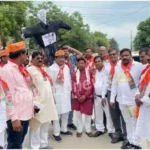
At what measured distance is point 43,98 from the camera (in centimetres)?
472

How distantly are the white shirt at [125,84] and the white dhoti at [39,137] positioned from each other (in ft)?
4.27

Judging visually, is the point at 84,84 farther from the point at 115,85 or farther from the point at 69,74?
the point at 115,85

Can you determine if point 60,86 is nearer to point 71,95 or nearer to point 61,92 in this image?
point 61,92

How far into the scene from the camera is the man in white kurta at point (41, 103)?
454 cm

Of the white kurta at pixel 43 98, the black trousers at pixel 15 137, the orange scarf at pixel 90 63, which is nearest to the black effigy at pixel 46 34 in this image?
the orange scarf at pixel 90 63

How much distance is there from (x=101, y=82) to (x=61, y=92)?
2.47ft

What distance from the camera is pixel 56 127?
5359mm

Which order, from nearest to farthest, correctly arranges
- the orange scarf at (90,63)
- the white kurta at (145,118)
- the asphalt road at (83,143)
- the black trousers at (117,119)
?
the white kurta at (145,118) < the asphalt road at (83,143) < the black trousers at (117,119) < the orange scarf at (90,63)

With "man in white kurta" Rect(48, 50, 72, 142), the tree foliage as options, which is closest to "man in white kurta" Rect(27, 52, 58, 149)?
"man in white kurta" Rect(48, 50, 72, 142)

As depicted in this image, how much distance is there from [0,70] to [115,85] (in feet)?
6.82

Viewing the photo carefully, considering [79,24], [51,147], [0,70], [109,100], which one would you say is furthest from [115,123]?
[79,24]

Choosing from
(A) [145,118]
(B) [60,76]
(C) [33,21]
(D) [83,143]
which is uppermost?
(C) [33,21]

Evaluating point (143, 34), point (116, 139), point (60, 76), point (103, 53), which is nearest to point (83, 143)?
point (116, 139)

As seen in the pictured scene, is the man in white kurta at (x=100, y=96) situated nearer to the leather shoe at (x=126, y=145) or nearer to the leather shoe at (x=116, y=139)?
the leather shoe at (x=116, y=139)
